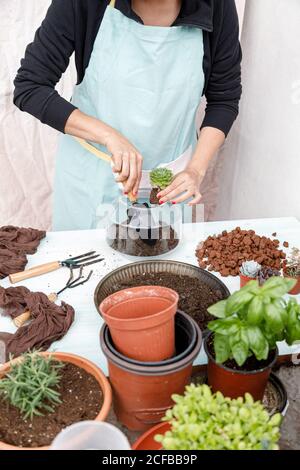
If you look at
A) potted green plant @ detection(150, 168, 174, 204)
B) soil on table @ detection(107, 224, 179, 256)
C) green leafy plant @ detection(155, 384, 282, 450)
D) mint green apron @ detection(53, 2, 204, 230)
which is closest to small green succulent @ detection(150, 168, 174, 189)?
potted green plant @ detection(150, 168, 174, 204)

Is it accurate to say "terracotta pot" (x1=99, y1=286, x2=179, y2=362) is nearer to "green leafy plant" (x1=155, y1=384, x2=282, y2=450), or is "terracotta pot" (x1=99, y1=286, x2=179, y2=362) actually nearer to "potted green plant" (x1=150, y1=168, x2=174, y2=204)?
"green leafy plant" (x1=155, y1=384, x2=282, y2=450)

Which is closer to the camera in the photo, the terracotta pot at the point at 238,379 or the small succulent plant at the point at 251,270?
the terracotta pot at the point at 238,379

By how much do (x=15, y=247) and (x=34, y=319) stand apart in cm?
34

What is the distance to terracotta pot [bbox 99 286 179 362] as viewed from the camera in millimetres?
738

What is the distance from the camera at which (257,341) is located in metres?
0.72

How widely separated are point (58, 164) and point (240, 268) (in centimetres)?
86

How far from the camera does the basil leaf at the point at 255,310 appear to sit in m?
0.71

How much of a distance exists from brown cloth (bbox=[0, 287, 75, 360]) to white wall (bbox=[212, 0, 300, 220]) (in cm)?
99

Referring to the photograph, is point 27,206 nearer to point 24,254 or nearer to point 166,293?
point 24,254

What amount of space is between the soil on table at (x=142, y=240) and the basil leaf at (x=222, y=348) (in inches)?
22.4

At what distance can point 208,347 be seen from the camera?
85cm

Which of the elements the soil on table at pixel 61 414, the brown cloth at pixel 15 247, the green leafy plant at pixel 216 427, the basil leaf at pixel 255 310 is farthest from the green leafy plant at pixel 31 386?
the brown cloth at pixel 15 247

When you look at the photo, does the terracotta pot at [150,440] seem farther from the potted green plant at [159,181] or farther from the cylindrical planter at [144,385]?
the potted green plant at [159,181]

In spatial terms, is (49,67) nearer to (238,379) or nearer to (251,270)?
(251,270)
